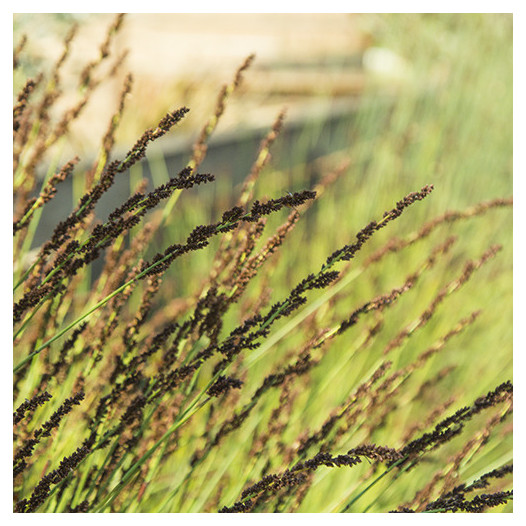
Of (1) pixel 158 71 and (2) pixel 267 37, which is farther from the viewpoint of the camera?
(1) pixel 158 71

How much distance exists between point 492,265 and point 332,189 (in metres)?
0.60

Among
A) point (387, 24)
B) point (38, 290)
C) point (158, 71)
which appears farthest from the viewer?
point (158, 71)

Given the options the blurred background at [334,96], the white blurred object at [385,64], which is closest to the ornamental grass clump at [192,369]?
the blurred background at [334,96]

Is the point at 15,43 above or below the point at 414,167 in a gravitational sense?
above

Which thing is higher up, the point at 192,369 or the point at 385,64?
the point at 385,64

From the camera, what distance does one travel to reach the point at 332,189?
6.85 feet

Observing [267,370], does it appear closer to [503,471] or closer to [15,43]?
[503,471]

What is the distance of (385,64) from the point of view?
2373mm

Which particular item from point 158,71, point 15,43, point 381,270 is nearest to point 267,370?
point 381,270

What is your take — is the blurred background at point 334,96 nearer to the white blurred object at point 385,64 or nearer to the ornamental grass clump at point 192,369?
the white blurred object at point 385,64

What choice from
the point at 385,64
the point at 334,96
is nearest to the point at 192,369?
the point at 334,96

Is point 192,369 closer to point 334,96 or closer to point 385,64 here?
point 334,96

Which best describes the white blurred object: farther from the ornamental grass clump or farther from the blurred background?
the ornamental grass clump
